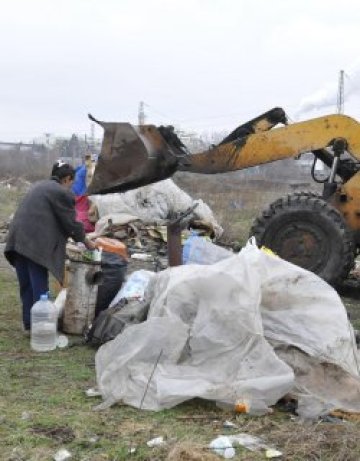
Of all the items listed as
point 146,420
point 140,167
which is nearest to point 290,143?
point 140,167

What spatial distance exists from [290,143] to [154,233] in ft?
13.2

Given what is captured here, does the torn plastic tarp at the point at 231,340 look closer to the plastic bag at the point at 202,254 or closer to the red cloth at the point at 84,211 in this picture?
the plastic bag at the point at 202,254

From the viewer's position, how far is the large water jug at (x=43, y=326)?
18.8 ft

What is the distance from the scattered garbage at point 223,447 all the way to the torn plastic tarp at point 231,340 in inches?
20.4

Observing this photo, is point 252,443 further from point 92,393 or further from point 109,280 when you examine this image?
point 109,280

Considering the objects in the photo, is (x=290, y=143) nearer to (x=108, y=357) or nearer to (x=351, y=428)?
(x=108, y=357)

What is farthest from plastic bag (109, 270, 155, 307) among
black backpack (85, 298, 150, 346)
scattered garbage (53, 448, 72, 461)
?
scattered garbage (53, 448, 72, 461)

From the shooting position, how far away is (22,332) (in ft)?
20.4

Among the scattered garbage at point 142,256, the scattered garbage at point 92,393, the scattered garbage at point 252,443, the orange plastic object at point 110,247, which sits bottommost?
the scattered garbage at point 92,393

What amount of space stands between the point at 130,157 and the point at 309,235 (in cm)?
230

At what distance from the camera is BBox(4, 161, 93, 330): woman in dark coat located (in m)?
6.01

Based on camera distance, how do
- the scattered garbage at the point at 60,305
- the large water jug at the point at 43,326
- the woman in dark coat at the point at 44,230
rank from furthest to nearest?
the scattered garbage at the point at 60,305
the woman in dark coat at the point at 44,230
the large water jug at the point at 43,326

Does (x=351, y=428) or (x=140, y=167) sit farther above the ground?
(x=140, y=167)

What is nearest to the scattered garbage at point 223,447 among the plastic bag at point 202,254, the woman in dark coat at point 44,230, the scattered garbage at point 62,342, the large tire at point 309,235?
the scattered garbage at point 62,342
